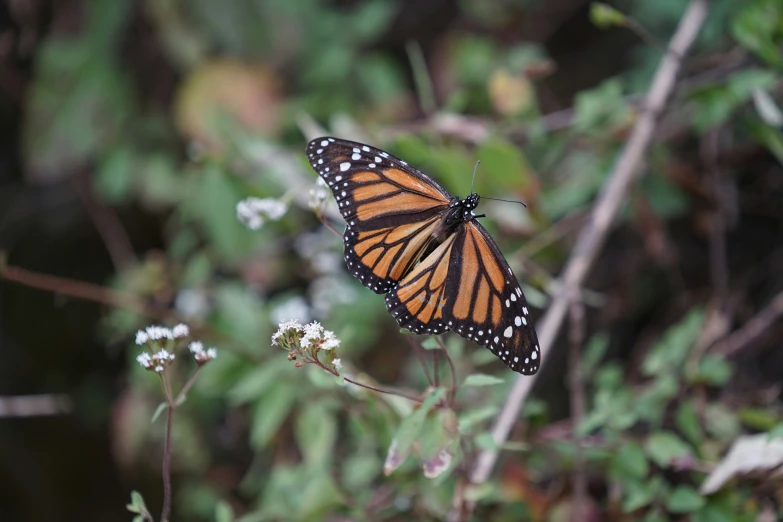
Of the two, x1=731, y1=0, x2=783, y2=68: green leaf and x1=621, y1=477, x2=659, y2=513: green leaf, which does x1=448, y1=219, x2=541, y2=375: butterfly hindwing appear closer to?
x1=621, y1=477, x2=659, y2=513: green leaf

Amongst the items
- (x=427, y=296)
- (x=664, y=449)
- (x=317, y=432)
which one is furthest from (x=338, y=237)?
(x=664, y=449)

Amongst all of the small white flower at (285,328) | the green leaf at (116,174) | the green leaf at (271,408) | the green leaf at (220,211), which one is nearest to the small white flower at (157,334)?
the small white flower at (285,328)

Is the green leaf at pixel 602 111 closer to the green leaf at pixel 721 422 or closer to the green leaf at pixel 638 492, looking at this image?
the green leaf at pixel 721 422

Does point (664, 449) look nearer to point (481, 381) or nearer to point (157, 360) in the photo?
point (481, 381)

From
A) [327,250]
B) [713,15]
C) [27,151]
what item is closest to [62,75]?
[27,151]

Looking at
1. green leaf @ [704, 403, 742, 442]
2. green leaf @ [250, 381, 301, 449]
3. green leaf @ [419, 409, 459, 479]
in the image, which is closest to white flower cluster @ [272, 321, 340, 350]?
green leaf @ [419, 409, 459, 479]

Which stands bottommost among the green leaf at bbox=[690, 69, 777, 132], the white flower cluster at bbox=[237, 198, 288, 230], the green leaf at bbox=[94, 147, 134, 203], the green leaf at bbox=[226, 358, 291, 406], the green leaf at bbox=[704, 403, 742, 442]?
the green leaf at bbox=[704, 403, 742, 442]
